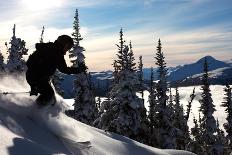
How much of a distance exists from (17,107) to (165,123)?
28.2 meters

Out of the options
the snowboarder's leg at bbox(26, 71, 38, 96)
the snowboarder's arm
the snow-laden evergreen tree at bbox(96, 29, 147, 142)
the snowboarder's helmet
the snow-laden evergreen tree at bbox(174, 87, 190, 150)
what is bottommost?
the snow-laden evergreen tree at bbox(174, 87, 190, 150)

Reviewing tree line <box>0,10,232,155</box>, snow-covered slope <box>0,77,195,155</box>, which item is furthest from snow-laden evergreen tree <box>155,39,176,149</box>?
snow-covered slope <box>0,77,195,155</box>

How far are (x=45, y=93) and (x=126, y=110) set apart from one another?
19.5 metres

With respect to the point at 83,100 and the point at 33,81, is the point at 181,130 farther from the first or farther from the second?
the point at 33,81

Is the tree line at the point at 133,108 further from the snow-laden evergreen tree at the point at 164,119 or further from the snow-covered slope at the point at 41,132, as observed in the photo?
the snow-covered slope at the point at 41,132

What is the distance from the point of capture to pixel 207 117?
1634 inches

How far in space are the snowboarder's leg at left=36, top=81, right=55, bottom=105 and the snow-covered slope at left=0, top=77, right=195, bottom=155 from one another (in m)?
0.18

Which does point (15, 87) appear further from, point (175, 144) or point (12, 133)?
point (175, 144)

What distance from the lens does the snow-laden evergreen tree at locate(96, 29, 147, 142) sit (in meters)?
27.1

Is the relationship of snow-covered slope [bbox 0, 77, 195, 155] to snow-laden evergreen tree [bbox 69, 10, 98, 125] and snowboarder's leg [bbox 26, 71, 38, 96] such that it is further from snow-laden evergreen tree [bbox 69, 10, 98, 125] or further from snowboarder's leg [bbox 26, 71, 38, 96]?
snow-laden evergreen tree [bbox 69, 10, 98, 125]

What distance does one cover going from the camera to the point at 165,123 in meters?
35.5

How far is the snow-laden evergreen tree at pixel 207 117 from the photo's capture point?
40.9 meters

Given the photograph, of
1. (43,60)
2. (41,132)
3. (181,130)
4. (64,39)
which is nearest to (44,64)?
(43,60)

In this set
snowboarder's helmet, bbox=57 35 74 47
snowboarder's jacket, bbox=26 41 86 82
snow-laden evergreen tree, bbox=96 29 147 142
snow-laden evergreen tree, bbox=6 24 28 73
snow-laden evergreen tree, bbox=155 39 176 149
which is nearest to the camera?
snowboarder's jacket, bbox=26 41 86 82
